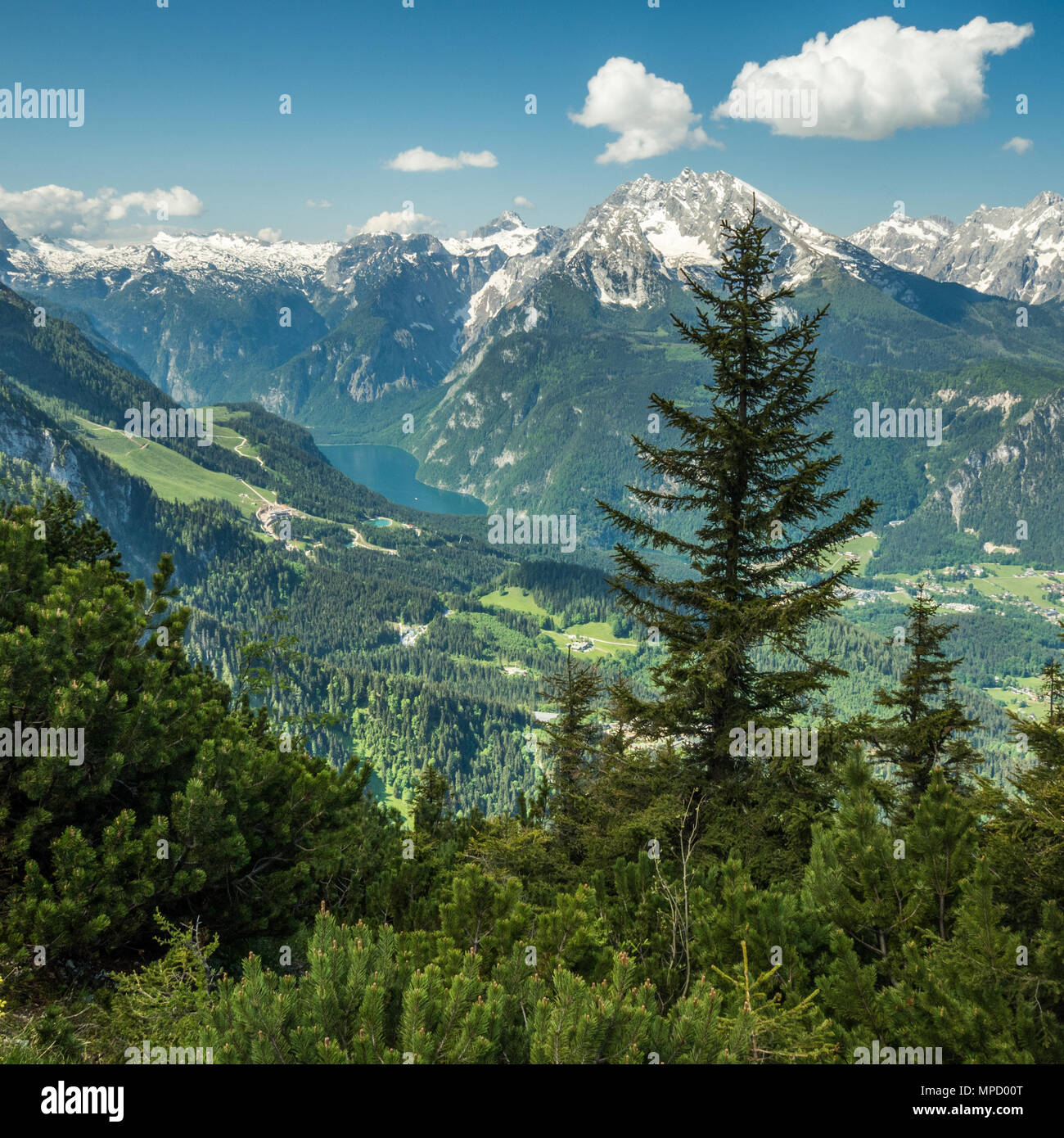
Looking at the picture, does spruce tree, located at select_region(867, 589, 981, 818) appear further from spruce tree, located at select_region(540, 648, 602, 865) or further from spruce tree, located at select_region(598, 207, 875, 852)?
spruce tree, located at select_region(540, 648, 602, 865)

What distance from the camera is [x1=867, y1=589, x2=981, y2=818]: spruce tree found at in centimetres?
2420

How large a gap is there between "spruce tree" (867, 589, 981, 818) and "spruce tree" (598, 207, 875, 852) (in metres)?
8.79

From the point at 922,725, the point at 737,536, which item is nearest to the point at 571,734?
the point at 922,725

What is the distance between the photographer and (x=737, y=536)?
16484 mm

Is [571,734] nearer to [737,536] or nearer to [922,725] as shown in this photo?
[922,725]

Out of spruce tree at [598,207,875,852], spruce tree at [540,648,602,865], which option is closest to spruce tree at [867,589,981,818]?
spruce tree at [598,207,875,852]

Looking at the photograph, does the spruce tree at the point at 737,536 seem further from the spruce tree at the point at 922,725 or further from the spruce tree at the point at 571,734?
the spruce tree at the point at 571,734

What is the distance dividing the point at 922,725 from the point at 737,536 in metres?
13.0

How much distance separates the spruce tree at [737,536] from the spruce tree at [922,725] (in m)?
8.79

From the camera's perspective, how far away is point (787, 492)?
15.5 meters

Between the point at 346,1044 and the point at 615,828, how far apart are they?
1189cm
